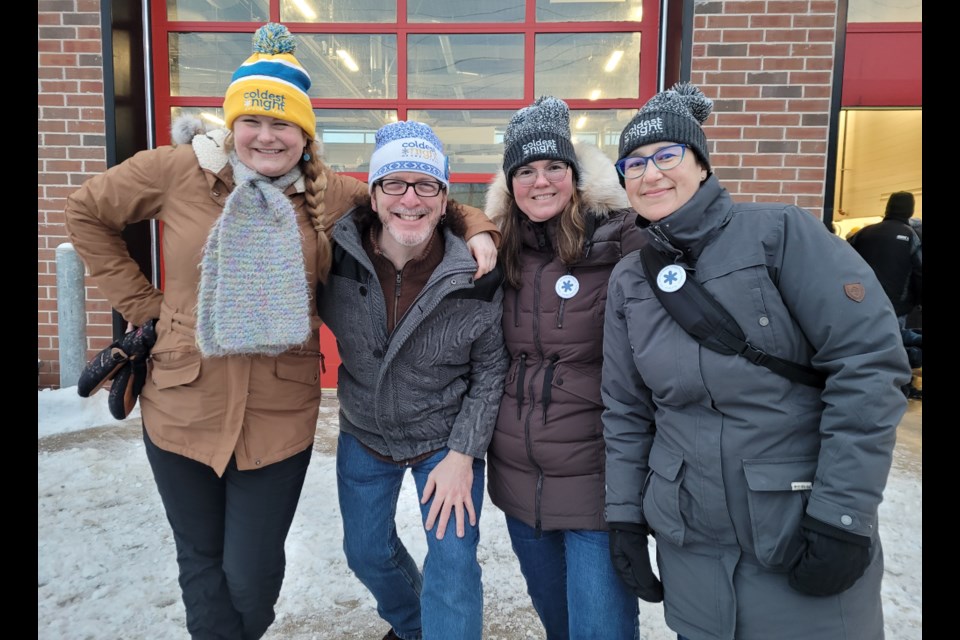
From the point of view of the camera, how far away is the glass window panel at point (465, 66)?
523 cm

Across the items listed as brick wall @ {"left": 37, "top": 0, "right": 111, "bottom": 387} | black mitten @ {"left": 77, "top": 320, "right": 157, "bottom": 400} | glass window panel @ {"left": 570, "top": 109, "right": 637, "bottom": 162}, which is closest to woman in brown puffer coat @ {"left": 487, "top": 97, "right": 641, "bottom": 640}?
black mitten @ {"left": 77, "top": 320, "right": 157, "bottom": 400}

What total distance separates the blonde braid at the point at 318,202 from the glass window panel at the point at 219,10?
155 inches

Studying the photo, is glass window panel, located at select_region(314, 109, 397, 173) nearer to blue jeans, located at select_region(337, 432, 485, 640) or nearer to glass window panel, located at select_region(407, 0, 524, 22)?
glass window panel, located at select_region(407, 0, 524, 22)

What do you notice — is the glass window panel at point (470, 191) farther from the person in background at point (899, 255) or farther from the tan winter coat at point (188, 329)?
the person in background at point (899, 255)

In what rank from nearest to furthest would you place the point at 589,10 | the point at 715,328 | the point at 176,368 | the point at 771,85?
the point at 715,328, the point at 176,368, the point at 771,85, the point at 589,10

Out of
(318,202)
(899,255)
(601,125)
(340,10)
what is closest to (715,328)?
(318,202)

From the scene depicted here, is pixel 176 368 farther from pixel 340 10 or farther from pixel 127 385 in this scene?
pixel 340 10

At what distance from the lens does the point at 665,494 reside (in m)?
1.57

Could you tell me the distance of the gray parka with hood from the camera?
4.41 ft

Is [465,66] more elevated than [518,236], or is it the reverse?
[465,66]

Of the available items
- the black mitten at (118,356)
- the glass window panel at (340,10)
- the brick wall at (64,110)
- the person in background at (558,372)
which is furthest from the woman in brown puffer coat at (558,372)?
the brick wall at (64,110)

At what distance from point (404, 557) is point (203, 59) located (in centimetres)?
479

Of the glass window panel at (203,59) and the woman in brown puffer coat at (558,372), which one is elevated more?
the glass window panel at (203,59)
